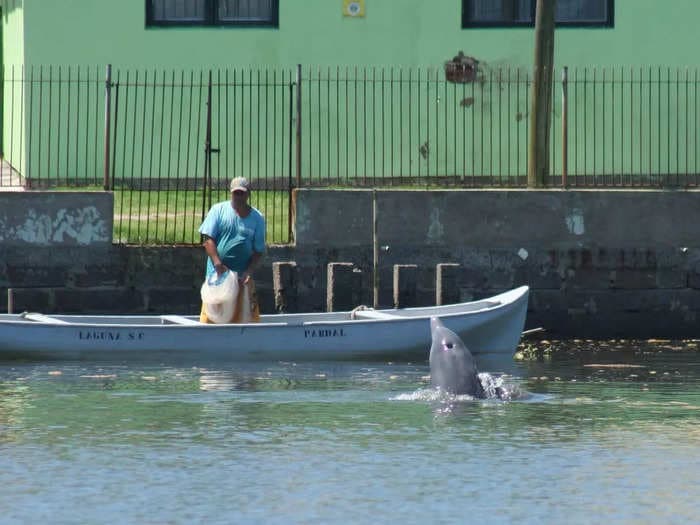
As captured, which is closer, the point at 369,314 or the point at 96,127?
the point at 369,314

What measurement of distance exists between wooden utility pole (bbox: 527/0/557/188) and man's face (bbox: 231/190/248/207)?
5278 mm

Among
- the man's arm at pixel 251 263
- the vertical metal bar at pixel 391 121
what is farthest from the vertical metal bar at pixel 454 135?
the man's arm at pixel 251 263

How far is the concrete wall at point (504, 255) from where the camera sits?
22.4m

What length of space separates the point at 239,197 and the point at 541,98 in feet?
18.6

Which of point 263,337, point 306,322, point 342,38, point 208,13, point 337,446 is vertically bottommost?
point 337,446

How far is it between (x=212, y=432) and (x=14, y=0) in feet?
51.8

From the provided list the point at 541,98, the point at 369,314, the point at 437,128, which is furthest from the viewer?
the point at 437,128

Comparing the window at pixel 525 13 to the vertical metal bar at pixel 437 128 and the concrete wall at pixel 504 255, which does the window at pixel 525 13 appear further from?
the concrete wall at pixel 504 255

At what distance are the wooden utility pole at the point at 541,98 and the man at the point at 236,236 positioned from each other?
5169 mm

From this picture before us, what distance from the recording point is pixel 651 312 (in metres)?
22.8

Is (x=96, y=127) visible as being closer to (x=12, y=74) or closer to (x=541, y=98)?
(x=12, y=74)

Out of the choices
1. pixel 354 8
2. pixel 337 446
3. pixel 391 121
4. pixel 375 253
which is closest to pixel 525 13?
pixel 354 8

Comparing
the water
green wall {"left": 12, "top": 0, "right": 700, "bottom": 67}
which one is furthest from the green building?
the water

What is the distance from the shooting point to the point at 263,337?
66.3 ft
